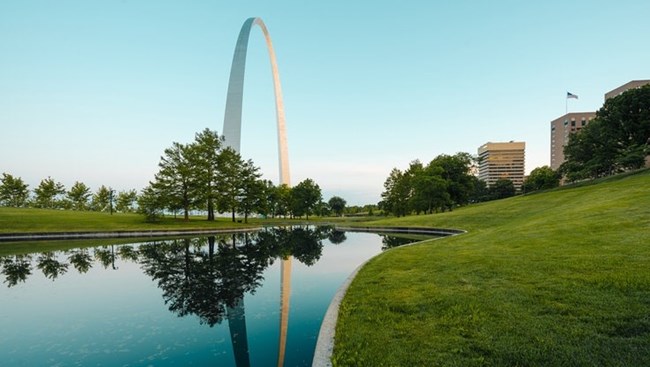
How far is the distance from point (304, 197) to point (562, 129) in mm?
138792

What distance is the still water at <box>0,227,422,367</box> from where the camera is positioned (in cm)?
681

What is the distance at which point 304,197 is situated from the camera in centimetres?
8725

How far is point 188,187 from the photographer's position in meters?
47.3

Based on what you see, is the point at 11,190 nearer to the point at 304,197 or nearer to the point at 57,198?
the point at 57,198

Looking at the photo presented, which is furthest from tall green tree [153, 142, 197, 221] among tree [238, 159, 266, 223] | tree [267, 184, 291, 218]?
tree [267, 184, 291, 218]

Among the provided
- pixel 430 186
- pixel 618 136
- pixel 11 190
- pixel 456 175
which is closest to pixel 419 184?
pixel 430 186

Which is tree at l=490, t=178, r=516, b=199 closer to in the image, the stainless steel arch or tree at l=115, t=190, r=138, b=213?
the stainless steel arch

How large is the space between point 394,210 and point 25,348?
68.7m

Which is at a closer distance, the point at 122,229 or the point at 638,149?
the point at 122,229

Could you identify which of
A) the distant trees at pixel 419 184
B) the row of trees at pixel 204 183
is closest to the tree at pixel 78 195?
the row of trees at pixel 204 183

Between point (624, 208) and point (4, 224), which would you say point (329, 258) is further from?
point (4, 224)

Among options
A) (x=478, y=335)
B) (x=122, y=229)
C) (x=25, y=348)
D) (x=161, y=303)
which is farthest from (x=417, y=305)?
(x=122, y=229)

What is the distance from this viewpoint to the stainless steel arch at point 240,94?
213 feet

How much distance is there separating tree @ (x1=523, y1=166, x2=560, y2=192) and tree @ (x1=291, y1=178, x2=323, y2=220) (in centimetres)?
6228
